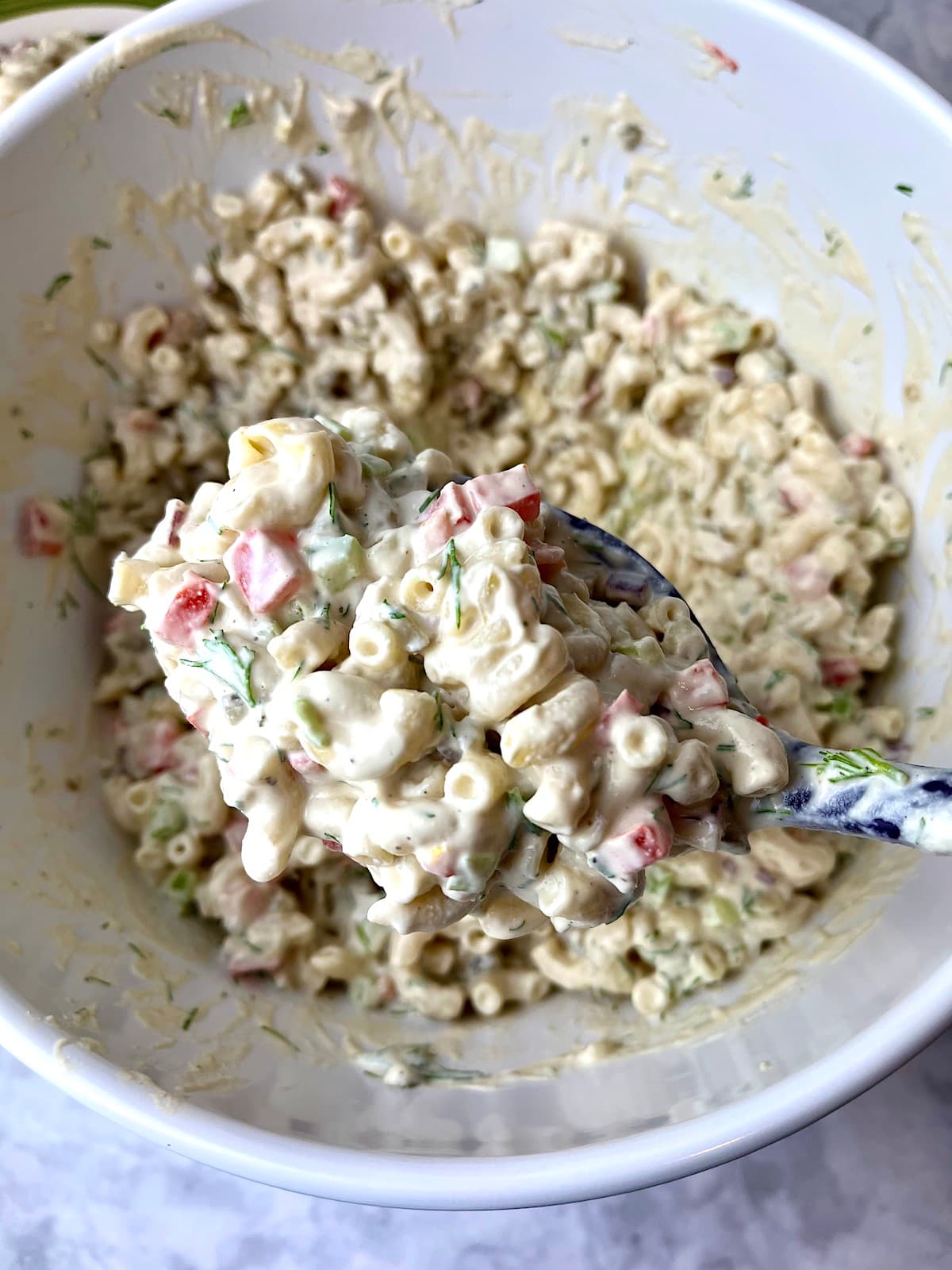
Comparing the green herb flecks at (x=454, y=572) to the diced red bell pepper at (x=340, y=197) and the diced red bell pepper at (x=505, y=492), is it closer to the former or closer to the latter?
the diced red bell pepper at (x=505, y=492)

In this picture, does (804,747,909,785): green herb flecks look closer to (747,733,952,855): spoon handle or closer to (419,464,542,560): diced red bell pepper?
(747,733,952,855): spoon handle

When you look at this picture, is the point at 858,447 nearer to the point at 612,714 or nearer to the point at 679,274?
the point at 679,274

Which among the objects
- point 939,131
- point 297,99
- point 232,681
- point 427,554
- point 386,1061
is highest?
point 939,131

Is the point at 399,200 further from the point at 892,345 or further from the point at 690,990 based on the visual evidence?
the point at 690,990

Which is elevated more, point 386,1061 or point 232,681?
point 232,681

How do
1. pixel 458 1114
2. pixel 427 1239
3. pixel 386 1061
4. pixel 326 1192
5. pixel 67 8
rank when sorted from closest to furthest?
pixel 326 1192, pixel 458 1114, pixel 386 1061, pixel 427 1239, pixel 67 8

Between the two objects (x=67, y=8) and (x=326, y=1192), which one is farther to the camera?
(x=67, y=8)

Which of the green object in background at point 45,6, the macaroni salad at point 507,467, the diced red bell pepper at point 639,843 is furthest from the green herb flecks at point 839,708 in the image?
the green object in background at point 45,6

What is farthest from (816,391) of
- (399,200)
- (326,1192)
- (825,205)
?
(326,1192)
